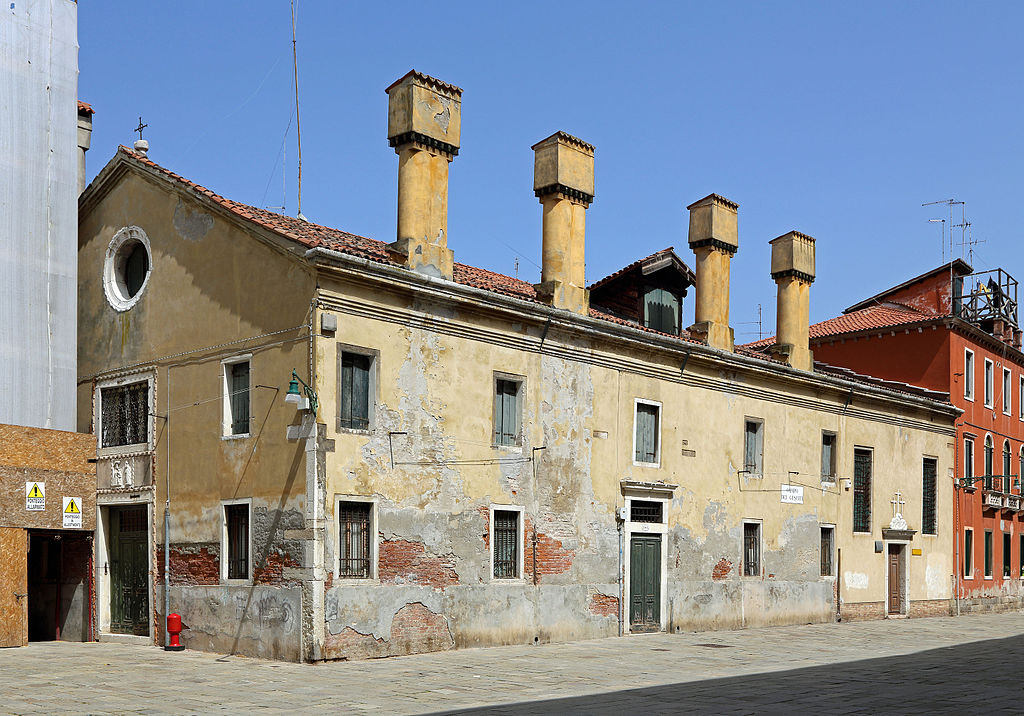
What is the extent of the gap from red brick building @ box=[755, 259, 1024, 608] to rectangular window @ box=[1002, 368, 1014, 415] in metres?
0.03

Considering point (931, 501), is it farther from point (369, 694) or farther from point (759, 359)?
point (369, 694)

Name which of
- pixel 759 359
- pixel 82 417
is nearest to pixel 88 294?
pixel 82 417

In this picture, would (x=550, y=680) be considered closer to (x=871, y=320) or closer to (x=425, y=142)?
(x=425, y=142)

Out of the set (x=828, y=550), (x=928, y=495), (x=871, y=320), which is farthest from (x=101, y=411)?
(x=871, y=320)

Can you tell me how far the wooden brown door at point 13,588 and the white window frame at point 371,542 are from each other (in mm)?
5380

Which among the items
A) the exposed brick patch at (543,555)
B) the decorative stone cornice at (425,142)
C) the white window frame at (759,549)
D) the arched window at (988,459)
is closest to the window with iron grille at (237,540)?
the exposed brick patch at (543,555)

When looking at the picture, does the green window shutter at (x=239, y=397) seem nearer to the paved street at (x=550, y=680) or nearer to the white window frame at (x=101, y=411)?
the white window frame at (x=101, y=411)

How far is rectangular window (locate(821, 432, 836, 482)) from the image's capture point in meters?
26.1

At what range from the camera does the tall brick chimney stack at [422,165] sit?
1758 centimetres

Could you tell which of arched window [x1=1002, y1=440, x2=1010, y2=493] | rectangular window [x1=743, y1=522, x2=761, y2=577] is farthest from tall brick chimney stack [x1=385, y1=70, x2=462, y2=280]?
arched window [x1=1002, y1=440, x2=1010, y2=493]

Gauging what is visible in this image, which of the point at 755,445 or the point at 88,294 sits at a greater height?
the point at 88,294

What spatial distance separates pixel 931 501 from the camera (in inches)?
1184

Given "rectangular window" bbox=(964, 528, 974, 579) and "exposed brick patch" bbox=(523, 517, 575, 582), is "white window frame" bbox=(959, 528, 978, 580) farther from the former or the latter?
"exposed brick patch" bbox=(523, 517, 575, 582)

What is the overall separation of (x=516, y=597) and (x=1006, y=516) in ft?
74.0
